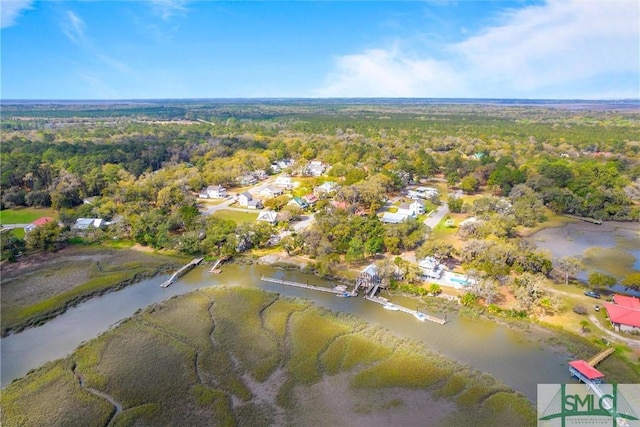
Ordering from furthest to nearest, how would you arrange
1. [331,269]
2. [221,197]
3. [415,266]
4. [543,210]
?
1. [221,197]
2. [543,210]
3. [331,269]
4. [415,266]

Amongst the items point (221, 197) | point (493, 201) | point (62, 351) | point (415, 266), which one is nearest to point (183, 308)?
point (62, 351)

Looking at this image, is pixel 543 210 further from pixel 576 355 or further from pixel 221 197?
pixel 221 197

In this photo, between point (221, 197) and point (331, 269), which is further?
point (221, 197)

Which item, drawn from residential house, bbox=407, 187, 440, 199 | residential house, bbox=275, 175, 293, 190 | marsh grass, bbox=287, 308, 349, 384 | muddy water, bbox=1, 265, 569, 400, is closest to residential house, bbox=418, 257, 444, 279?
muddy water, bbox=1, 265, 569, 400

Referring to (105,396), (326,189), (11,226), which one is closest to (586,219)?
(326,189)

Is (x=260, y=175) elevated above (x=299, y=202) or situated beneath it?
elevated above

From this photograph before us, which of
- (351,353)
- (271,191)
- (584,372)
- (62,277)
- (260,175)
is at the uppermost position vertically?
(260,175)

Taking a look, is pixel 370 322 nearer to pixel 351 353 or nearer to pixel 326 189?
→ pixel 351 353
